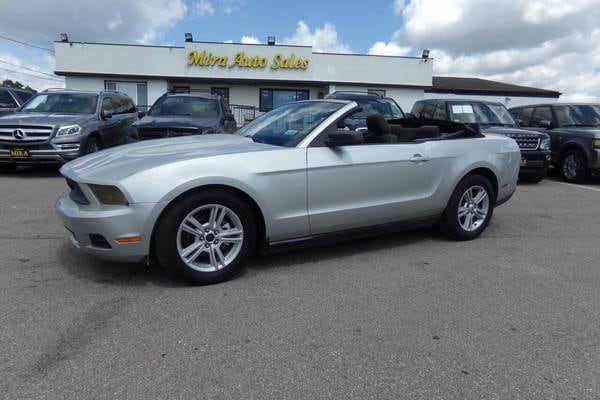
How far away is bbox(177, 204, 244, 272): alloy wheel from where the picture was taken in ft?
12.0

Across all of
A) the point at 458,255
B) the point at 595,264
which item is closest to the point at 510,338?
the point at 458,255

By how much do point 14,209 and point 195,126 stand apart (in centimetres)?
342

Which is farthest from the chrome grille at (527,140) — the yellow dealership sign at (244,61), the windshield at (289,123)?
the yellow dealership sign at (244,61)

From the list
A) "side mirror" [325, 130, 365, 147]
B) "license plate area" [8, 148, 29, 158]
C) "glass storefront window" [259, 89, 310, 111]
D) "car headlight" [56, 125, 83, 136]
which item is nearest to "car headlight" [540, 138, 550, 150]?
"side mirror" [325, 130, 365, 147]

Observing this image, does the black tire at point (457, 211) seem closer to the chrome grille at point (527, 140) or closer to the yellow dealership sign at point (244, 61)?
the chrome grille at point (527, 140)

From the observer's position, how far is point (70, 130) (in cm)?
902

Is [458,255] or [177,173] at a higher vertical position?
[177,173]

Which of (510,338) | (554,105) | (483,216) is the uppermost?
(554,105)

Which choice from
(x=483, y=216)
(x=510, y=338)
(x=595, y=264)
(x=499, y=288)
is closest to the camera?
(x=510, y=338)

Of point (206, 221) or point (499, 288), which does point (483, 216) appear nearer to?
point (499, 288)

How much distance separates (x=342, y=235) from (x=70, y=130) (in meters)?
6.83

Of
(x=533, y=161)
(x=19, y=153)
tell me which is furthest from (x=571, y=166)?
(x=19, y=153)

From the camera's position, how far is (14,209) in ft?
20.6

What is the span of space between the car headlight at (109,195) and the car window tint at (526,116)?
10905mm
